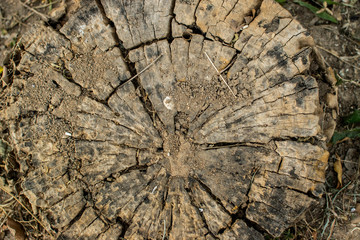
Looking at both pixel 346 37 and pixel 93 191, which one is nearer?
pixel 93 191

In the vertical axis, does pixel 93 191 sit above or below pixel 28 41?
below

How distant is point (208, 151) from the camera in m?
2.18

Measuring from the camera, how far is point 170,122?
2.21m

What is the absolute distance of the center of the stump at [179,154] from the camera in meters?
2.18

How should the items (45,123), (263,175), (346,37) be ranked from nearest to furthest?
(263,175) → (45,123) → (346,37)

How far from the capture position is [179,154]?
2.19 m

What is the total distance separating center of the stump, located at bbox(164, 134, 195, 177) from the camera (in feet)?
7.16

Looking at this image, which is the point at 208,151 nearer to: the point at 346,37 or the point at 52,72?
the point at 52,72

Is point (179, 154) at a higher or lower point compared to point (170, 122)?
lower

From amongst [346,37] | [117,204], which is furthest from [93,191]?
[346,37]

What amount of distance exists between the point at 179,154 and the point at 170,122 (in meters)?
0.26

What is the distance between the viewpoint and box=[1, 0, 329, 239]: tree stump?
2100mm

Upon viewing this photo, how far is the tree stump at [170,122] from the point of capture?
6.89 ft

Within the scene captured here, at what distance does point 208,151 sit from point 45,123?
1.30 meters
